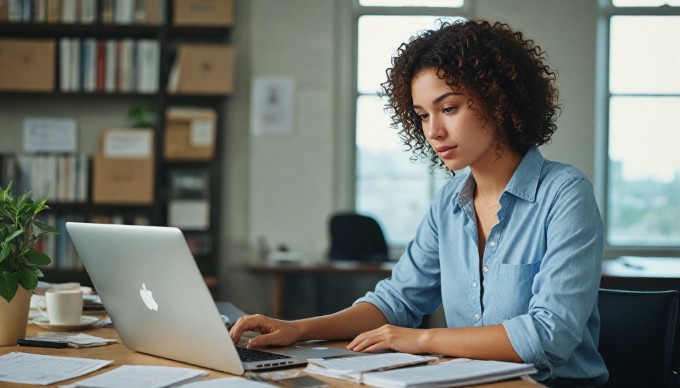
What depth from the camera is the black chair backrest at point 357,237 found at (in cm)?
505

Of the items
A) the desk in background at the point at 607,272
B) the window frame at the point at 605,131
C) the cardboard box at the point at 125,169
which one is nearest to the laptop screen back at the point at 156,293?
the desk in background at the point at 607,272

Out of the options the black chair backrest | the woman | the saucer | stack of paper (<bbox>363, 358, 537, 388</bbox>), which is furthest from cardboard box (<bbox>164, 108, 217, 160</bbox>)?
stack of paper (<bbox>363, 358, 537, 388</bbox>)

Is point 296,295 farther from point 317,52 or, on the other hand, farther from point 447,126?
point 447,126

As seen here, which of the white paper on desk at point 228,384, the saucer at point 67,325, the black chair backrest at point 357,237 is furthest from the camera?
the black chair backrest at point 357,237

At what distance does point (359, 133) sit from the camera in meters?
5.86

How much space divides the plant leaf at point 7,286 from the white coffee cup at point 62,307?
0.77ft

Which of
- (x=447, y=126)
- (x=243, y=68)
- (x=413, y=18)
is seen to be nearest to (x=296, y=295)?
(x=243, y=68)

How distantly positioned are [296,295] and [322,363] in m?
3.96

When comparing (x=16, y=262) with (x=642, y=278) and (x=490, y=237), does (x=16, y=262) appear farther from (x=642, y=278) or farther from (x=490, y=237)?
(x=642, y=278)

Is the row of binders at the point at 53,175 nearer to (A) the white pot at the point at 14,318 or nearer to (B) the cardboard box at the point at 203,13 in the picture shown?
(B) the cardboard box at the point at 203,13

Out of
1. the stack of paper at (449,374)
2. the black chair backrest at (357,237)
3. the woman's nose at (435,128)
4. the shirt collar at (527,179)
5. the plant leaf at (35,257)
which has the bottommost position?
the black chair backrest at (357,237)

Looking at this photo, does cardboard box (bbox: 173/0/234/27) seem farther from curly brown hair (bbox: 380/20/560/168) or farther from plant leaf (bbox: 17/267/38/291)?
plant leaf (bbox: 17/267/38/291)

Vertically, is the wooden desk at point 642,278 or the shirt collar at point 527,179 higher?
the shirt collar at point 527,179

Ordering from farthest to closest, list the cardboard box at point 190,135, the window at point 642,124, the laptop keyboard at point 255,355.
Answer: the window at point 642,124 < the cardboard box at point 190,135 < the laptop keyboard at point 255,355
